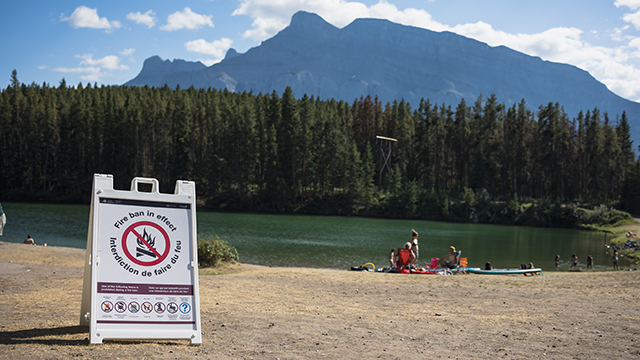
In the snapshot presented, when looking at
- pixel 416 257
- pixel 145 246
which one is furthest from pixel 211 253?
pixel 145 246

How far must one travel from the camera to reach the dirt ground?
5.86 m

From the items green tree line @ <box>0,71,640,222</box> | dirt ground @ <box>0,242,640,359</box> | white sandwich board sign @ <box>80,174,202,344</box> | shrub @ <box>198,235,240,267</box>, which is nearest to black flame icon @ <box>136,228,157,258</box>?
white sandwich board sign @ <box>80,174,202,344</box>

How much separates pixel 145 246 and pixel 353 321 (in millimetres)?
3774

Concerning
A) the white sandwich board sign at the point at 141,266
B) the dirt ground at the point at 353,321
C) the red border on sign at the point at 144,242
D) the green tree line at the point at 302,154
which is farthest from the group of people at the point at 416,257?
the green tree line at the point at 302,154

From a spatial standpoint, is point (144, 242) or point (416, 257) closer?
point (144, 242)

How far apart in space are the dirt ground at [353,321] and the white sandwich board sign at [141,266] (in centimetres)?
27

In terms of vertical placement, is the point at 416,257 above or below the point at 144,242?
below

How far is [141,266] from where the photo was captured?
18.9 feet

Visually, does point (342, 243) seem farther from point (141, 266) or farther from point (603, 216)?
point (603, 216)

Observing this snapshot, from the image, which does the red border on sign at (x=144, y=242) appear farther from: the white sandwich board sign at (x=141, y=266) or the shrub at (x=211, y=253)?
the shrub at (x=211, y=253)

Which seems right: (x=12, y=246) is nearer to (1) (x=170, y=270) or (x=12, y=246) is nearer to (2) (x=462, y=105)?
(1) (x=170, y=270)

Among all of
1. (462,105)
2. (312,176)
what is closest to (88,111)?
(312,176)

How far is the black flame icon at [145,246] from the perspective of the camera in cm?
582

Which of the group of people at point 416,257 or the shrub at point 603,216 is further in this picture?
the shrub at point 603,216
